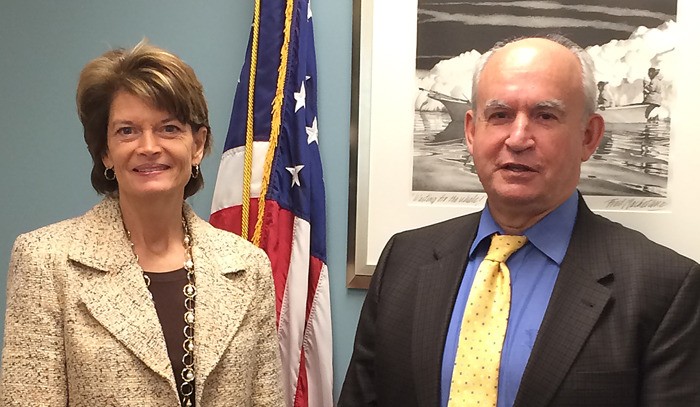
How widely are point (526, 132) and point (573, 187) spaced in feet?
0.57

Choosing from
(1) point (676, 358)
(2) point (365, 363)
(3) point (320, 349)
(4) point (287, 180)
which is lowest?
(3) point (320, 349)

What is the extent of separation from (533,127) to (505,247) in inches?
10.1

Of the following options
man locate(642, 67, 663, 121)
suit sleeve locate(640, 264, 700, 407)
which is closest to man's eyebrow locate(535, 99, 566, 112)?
suit sleeve locate(640, 264, 700, 407)

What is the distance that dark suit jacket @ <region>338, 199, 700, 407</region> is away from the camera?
1293mm

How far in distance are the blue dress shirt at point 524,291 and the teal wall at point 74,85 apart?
2.23 feet

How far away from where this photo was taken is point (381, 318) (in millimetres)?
1568

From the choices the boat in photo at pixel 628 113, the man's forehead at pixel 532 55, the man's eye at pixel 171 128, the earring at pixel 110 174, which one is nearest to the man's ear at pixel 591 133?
the man's forehead at pixel 532 55

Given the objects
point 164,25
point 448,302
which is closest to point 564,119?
point 448,302

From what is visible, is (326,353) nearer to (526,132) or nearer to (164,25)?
(526,132)

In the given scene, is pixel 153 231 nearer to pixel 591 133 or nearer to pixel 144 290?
pixel 144 290

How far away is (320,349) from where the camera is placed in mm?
2035

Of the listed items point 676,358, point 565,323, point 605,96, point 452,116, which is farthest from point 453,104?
point 676,358

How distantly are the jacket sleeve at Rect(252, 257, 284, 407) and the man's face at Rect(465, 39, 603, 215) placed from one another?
0.58 metres

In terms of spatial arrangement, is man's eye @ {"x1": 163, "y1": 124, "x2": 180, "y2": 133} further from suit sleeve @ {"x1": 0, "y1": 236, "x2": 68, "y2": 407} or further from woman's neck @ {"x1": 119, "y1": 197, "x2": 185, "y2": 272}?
suit sleeve @ {"x1": 0, "y1": 236, "x2": 68, "y2": 407}
